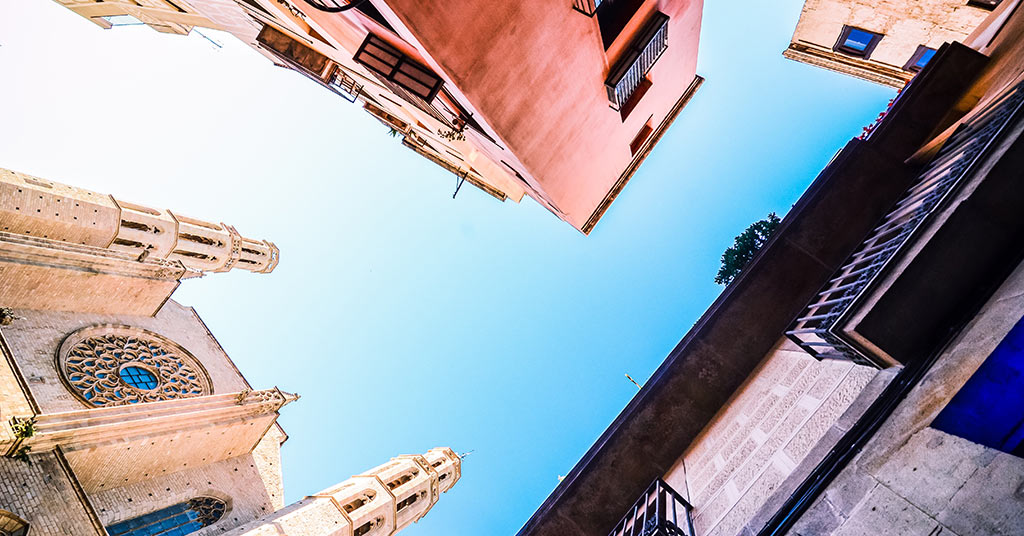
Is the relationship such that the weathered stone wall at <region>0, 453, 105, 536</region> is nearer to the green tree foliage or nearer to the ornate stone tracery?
the ornate stone tracery

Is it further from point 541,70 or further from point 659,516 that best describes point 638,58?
point 659,516

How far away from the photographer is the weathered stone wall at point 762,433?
4707mm

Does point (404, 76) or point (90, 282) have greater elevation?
point (404, 76)

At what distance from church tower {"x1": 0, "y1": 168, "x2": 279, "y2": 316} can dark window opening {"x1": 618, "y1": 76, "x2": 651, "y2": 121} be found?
22.5 metres

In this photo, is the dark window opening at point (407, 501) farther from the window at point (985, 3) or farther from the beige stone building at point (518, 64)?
the window at point (985, 3)

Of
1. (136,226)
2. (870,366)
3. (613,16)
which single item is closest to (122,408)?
(136,226)

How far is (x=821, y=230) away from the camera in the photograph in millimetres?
6918

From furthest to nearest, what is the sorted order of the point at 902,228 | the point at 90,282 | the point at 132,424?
the point at 90,282, the point at 132,424, the point at 902,228

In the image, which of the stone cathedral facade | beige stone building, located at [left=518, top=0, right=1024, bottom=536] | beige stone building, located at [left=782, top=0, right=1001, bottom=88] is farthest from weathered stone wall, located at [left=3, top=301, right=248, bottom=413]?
beige stone building, located at [left=782, top=0, right=1001, bottom=88]

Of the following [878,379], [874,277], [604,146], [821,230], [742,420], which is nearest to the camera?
[878,379]

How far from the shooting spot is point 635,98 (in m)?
11.9

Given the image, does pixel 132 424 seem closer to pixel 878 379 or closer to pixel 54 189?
pixel 54 189

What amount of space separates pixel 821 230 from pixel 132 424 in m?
22.0

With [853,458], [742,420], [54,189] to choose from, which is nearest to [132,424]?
[54,189]
